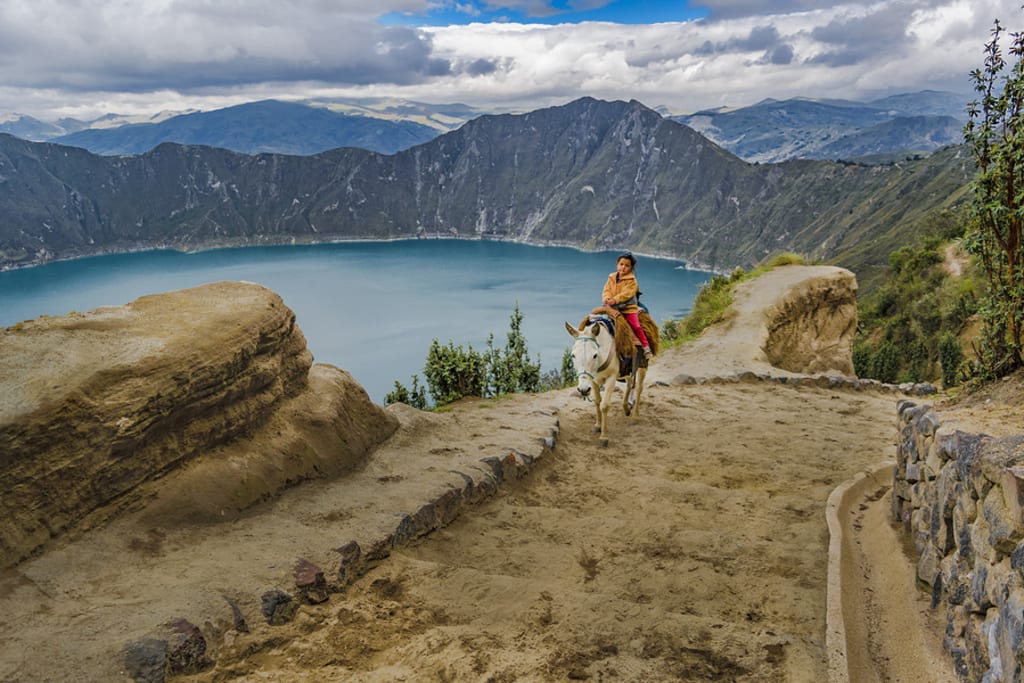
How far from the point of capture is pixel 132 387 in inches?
234

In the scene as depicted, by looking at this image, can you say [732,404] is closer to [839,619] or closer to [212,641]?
[839,619]

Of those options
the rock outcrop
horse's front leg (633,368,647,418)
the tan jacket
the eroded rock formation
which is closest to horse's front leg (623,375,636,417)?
horse's front leg (633,368,647,418)

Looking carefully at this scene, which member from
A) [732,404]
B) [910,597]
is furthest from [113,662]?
[732,404]

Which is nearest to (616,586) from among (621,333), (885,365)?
(621,333)

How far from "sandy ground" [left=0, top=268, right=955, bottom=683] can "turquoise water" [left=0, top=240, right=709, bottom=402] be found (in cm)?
4581

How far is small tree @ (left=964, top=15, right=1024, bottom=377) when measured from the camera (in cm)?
666

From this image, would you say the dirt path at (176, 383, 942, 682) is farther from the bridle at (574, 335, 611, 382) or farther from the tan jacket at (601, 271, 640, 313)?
the tan jacket at (601, 271, 640, 313)

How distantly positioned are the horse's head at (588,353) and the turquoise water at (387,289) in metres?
43.5

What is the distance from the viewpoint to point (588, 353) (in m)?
10.5

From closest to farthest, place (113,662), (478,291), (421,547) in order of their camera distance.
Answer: (113,662)
(421,547)
(478,291)

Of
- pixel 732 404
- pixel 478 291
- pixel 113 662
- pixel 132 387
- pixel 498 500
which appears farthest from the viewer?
pixel 478 291

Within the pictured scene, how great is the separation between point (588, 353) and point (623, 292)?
187cm

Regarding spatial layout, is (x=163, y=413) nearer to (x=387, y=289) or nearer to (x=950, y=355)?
(x=950, y=355)

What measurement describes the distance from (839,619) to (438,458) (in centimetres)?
509
